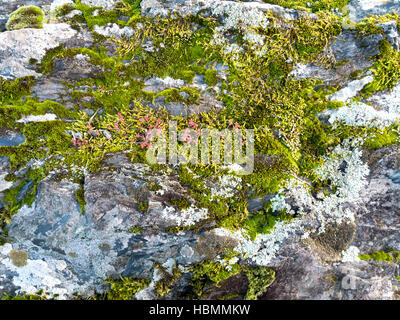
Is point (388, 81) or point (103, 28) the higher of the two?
point (103, 28)

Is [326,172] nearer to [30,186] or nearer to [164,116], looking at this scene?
[164,116]

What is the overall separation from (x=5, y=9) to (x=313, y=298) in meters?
12.8

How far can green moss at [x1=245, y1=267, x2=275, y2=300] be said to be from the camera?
5938mm

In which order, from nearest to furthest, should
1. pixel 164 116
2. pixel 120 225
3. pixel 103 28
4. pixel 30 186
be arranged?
1. pixel 120 225
2. pixel 30 186
3. pixel 164 116
4. pixel 103 28

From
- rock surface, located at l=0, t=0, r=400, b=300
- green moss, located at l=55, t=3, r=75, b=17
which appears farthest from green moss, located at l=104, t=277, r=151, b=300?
green moss, located at l=55, t=3, r=75, b=17

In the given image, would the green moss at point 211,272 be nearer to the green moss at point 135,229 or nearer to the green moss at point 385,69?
the green moss at point 135,229

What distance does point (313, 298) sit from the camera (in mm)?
6156

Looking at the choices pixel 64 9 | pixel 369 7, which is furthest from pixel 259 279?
pixel 64 9

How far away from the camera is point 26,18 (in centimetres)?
750

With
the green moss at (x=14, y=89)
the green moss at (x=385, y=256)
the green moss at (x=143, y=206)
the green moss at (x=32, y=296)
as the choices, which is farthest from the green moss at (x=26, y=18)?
the green moss at (x=385, y=256)

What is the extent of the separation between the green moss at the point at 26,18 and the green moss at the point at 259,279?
9.30 m

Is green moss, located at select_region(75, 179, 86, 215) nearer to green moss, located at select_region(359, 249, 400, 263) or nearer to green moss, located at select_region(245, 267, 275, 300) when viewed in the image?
green moss, located at select_region(245, 267, 275, 300)

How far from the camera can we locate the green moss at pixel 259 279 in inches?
234

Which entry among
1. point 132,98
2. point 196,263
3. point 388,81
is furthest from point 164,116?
point 388,81
